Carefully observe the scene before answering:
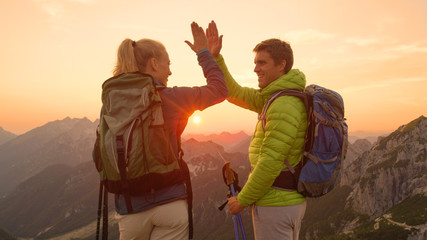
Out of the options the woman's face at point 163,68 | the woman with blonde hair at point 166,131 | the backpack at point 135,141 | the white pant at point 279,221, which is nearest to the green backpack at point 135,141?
the backpack at point 135,141

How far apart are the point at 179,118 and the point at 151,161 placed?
2.95ft

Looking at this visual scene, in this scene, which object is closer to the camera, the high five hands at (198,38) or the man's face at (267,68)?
the high five hands at (198,38)

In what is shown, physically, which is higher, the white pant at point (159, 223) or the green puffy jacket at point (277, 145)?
the green puffy jacket at point (277, 145)

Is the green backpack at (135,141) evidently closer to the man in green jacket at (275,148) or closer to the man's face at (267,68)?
the man in green jacket at (275,148)

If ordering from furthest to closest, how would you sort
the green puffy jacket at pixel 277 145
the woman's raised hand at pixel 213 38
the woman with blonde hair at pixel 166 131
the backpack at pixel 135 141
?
1. the woman's raised hand at pixel 213 38
2. the green puffy jacket at pixel 277 145
3. the woman with blonde hair at pixel 166 131
4. the backpack at pixel 135 141

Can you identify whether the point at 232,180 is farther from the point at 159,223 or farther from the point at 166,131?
the point at 166,131

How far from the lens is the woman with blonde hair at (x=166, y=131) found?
4.74 m

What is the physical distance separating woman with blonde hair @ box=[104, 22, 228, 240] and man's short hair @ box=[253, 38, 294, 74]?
1.65 m

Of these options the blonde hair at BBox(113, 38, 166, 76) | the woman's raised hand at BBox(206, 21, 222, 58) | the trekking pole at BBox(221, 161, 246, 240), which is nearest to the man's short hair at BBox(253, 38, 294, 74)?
the woman's raised hand at BBox(206, 21, 222, 58)

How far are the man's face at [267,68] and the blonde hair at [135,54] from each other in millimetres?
2293

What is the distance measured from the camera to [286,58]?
622cm

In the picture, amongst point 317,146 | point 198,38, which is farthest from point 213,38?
point 317,146

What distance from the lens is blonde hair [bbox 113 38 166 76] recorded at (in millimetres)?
5008

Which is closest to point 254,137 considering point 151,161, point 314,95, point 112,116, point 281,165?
point 281,165
